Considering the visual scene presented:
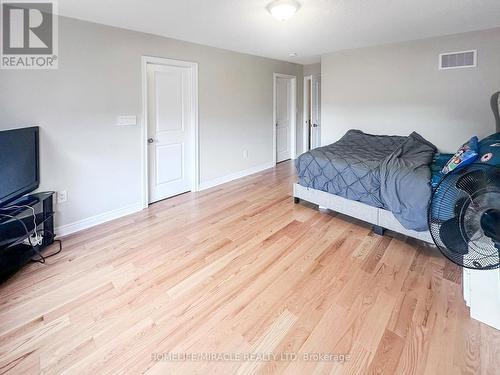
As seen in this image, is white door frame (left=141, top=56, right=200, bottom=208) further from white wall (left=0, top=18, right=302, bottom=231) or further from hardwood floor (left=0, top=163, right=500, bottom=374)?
hardwood floor (left=0, top=163, right=500, bottom=374)

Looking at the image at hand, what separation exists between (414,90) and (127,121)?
401cm

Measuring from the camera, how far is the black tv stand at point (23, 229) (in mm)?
2109

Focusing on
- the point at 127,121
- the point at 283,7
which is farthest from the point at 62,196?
the point at 283,7

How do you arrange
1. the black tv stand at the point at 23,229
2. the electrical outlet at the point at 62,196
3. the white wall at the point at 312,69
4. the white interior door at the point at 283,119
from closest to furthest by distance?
1. the black tv stand at the point at 23,229
2. the electrical outlet at the point at 62,196
3. the white interior door at the point at 283,119
4. the white wall at the point at 312,69

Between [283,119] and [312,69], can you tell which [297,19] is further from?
[312,69]

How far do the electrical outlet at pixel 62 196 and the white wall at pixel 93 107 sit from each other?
4cm

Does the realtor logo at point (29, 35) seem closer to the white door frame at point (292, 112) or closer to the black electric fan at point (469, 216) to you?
the black electric fan at point (469, 216)

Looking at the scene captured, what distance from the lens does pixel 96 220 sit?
→ 125 inches

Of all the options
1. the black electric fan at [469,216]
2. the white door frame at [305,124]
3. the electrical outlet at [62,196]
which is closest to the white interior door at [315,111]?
the white door frame at [305,124]

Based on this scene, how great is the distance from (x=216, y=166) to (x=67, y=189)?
7.31 feet

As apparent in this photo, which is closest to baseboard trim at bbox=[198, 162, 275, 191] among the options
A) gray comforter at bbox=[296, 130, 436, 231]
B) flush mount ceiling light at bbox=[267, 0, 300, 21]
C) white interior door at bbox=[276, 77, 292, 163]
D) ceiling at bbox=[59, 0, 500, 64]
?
white interior door at bbox=[276, 77, 292, 163]

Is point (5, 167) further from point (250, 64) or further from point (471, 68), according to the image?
point (471, 68)

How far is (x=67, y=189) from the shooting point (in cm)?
287

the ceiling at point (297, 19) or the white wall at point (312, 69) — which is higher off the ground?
the white wall at point (312, 69)
